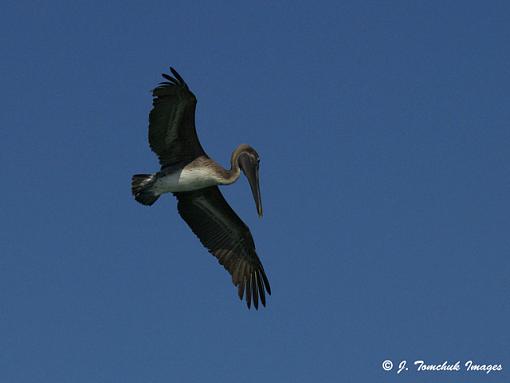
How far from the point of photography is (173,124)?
55.4ft

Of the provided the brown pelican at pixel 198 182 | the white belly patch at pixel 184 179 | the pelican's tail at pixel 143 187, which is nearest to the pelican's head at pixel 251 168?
the brown pelican at pixel 198 182

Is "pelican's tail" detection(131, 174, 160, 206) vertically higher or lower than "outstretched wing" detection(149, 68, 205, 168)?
lower

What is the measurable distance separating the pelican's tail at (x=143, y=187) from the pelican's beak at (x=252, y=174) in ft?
5.38

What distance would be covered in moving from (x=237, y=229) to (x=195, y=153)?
207cm

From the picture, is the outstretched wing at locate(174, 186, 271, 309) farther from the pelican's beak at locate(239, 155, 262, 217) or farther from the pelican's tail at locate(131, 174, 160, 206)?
the pelican's tail at locate(131, 174, 160, 206)

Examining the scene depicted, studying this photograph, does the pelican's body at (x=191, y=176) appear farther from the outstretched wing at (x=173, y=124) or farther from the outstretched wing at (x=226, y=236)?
the outstretched wing at (x=226, y=236)

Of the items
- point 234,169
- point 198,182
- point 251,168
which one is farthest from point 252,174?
point 198,182

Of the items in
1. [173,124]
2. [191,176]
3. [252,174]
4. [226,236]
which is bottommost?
[226,236]

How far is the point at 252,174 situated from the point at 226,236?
5.07ft

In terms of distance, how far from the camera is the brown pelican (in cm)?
1666

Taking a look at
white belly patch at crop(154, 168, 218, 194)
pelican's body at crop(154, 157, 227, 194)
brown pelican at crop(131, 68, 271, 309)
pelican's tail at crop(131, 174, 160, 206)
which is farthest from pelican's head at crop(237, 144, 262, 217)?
pelican's tail at crop(131, 174, 160, 206)

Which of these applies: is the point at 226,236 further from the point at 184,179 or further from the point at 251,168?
the point at 184,179

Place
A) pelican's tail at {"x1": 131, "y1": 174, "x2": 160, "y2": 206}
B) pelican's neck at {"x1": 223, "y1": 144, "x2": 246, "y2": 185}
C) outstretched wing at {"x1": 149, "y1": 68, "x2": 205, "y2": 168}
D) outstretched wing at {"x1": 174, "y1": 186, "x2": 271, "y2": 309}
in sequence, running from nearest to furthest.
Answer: outstretched wing at {"x1": 149, "y1": 68, "x2": 205, "y2": 168} < pelican's tail at {"x1": 131, "y1": 174, "x2": 160, "y2": 206} < pelican's neck at {"x1": 223, "y1": 144, "x2": 246, "y2": 185} < outstretched wing at {"x1": 174, "y1": 186, "x2": 271, "y2": 309}

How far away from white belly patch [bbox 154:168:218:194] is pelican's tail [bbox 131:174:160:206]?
0.10 m
